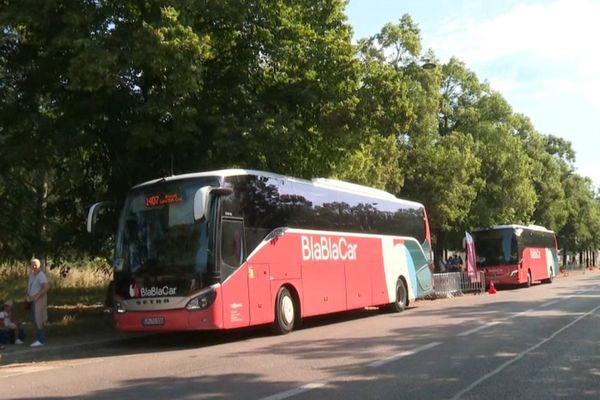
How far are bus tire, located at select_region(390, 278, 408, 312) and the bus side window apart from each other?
8.85m

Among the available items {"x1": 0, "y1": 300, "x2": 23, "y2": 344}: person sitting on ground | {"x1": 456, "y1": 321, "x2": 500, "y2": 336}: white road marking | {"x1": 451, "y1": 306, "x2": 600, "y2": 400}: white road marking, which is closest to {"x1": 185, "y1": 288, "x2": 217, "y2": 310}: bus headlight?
{"x1": 0, "y1": 300, "x2": 23, "y2": 344}: person sitting on ground

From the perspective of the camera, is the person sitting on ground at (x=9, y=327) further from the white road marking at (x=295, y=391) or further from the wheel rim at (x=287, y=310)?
the white road marking at (x=295, y=391)

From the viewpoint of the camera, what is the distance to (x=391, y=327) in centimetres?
1611

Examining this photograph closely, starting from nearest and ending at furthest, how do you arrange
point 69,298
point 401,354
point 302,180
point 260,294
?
point 401,354
point 260,294
point 302,180
point 69,298

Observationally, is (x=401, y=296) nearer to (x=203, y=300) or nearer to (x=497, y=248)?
(x=203, y=300)

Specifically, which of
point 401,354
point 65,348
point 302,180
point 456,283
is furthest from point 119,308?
point 456,283

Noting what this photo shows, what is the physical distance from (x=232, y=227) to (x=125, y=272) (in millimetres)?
2430

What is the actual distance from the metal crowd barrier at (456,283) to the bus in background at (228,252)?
13.5 m

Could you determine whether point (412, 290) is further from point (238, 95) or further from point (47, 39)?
point (47, 39)

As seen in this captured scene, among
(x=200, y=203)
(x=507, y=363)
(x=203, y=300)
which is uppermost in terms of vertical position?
(x=200, y=203)

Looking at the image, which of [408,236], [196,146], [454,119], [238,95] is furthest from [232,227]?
[454,119]

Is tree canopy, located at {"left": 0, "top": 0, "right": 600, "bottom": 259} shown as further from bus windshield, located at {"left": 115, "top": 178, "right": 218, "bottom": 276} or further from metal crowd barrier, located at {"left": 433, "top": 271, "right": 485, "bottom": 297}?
metal crowd barrier, located at {"left": 433, "top": 271, "right": 485, "bottom": 297}

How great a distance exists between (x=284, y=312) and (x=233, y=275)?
92.0 inches

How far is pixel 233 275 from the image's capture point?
13.6 m
